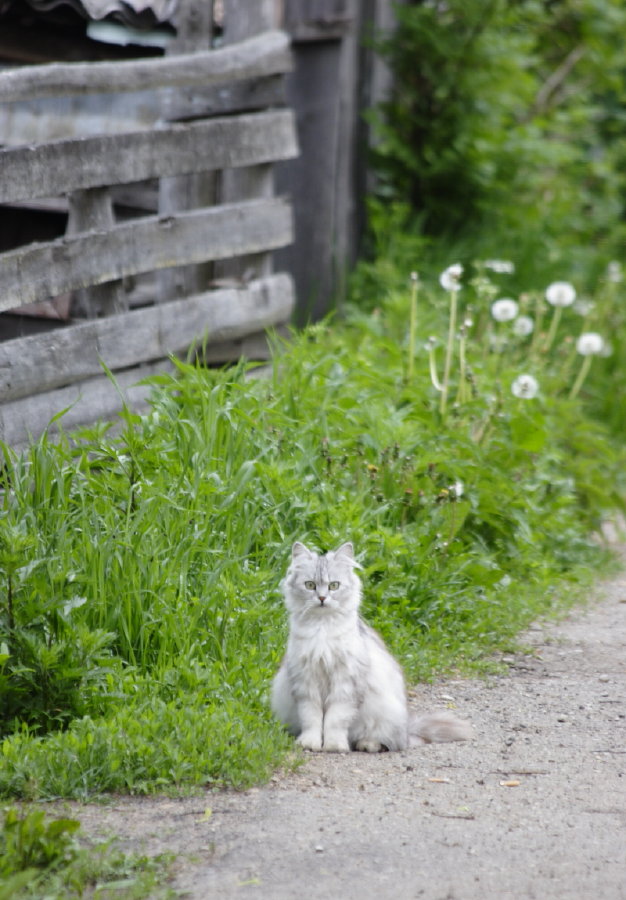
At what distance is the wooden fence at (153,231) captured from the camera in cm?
501

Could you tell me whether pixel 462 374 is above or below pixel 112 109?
below

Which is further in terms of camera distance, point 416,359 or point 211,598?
point 416,359

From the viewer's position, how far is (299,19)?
25.9 ft

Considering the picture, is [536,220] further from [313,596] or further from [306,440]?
[313,596]

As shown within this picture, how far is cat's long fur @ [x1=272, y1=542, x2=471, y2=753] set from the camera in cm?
403

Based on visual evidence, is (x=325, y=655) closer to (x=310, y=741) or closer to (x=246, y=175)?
(x=310, y=741)

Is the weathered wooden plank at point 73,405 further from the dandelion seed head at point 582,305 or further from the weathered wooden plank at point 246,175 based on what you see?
the dandelion seed head at point 582,305

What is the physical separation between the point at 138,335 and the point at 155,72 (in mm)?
1336

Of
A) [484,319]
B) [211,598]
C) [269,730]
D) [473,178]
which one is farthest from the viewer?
[473,178]

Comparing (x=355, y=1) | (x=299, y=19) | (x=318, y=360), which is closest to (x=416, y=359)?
(x=318, y=360)

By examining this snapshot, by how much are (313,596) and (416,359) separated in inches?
121

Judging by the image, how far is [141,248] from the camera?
569 cm

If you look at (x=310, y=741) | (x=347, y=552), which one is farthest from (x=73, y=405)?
(x=310, y=741)

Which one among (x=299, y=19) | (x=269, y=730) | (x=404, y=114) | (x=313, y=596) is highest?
(x=299, y=19)
